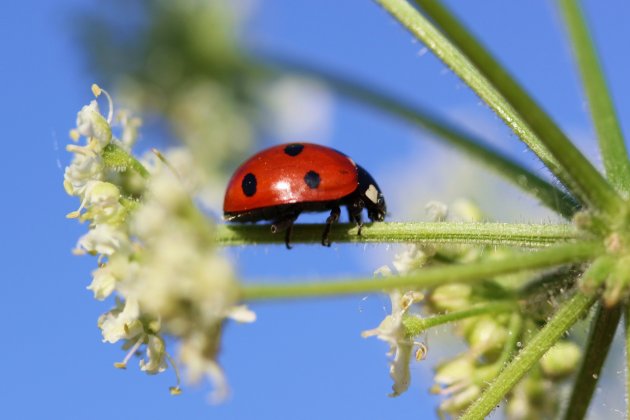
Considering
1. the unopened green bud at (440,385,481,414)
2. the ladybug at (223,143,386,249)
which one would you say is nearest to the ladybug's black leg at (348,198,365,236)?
the ladybug at (223,143,386,249)

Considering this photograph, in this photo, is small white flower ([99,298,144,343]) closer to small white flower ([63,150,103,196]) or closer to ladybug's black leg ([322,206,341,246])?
small white flower ([63,150,103,196])

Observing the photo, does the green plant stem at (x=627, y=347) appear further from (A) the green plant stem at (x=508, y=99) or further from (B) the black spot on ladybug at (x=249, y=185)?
(B) the black spot on ladybug at (x=249, y=185)

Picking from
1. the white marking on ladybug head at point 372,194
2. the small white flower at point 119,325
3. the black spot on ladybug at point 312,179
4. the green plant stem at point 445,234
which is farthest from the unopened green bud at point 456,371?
the small white flower at point 119,325

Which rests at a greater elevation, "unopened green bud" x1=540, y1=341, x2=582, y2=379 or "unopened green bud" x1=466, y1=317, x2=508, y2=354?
"unopened green bud" x1=466, y1=317, x2=508, y2=354

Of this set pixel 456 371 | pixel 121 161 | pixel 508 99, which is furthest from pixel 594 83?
pixel 121 161

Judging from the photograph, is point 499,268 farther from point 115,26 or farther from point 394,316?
point 115,26

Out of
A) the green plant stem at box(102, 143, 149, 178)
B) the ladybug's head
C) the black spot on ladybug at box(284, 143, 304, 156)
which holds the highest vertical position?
the green plant stem at box(102, 143, 149, 178)

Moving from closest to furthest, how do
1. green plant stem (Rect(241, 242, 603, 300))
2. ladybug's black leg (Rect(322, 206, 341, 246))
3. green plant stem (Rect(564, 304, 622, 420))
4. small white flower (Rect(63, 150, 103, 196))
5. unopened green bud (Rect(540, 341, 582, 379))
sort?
green plant stem (Rect(241, 242, 603, 300))
green plant stem (Rect(564, 304, 622, 420))
ladybug's black leg (Rect(322, 206, 341, 246))
small white flower (Rect(63, 150, 103, 196))
unopened green bud (Rect(540, 341, 582, 379))
